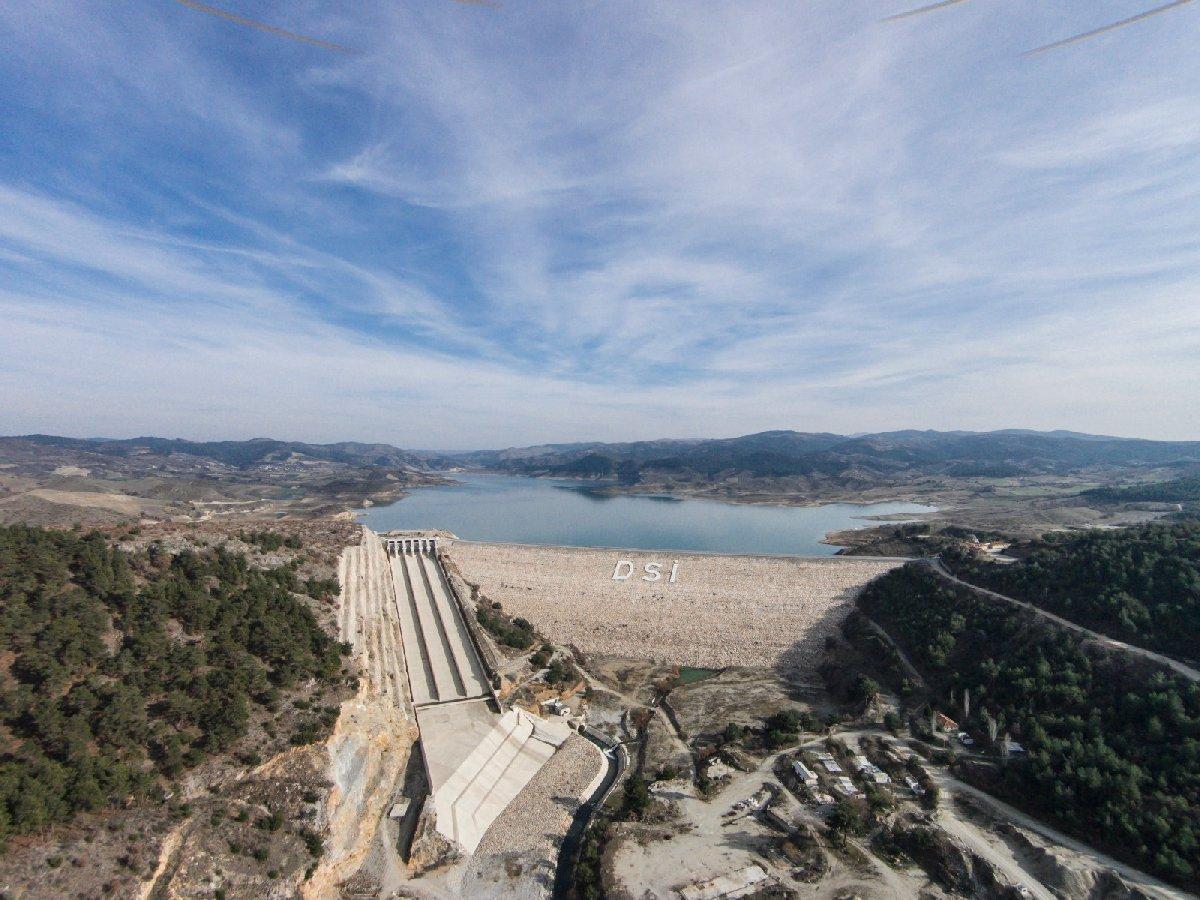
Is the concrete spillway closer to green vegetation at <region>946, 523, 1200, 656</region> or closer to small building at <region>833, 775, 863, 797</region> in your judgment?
small building at <region>833, 775, 863, 797</region>

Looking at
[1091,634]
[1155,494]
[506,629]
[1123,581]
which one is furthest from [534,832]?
[1155,494]

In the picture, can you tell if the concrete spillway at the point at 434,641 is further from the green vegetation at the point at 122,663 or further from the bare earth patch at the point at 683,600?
the green vegetation at the point at 122,663

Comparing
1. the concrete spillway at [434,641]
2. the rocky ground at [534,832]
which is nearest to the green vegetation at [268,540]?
the concrete spillway at [434,641]

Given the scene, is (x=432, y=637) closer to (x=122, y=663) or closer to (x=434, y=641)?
(x=434, y=641)

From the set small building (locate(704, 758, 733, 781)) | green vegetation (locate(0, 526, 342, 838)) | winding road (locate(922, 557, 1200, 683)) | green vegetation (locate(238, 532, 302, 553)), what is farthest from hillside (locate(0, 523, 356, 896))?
winding road (locate(922, 557, 1200, 683))

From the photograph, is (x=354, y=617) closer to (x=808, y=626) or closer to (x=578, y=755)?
(x=578, y=755)
